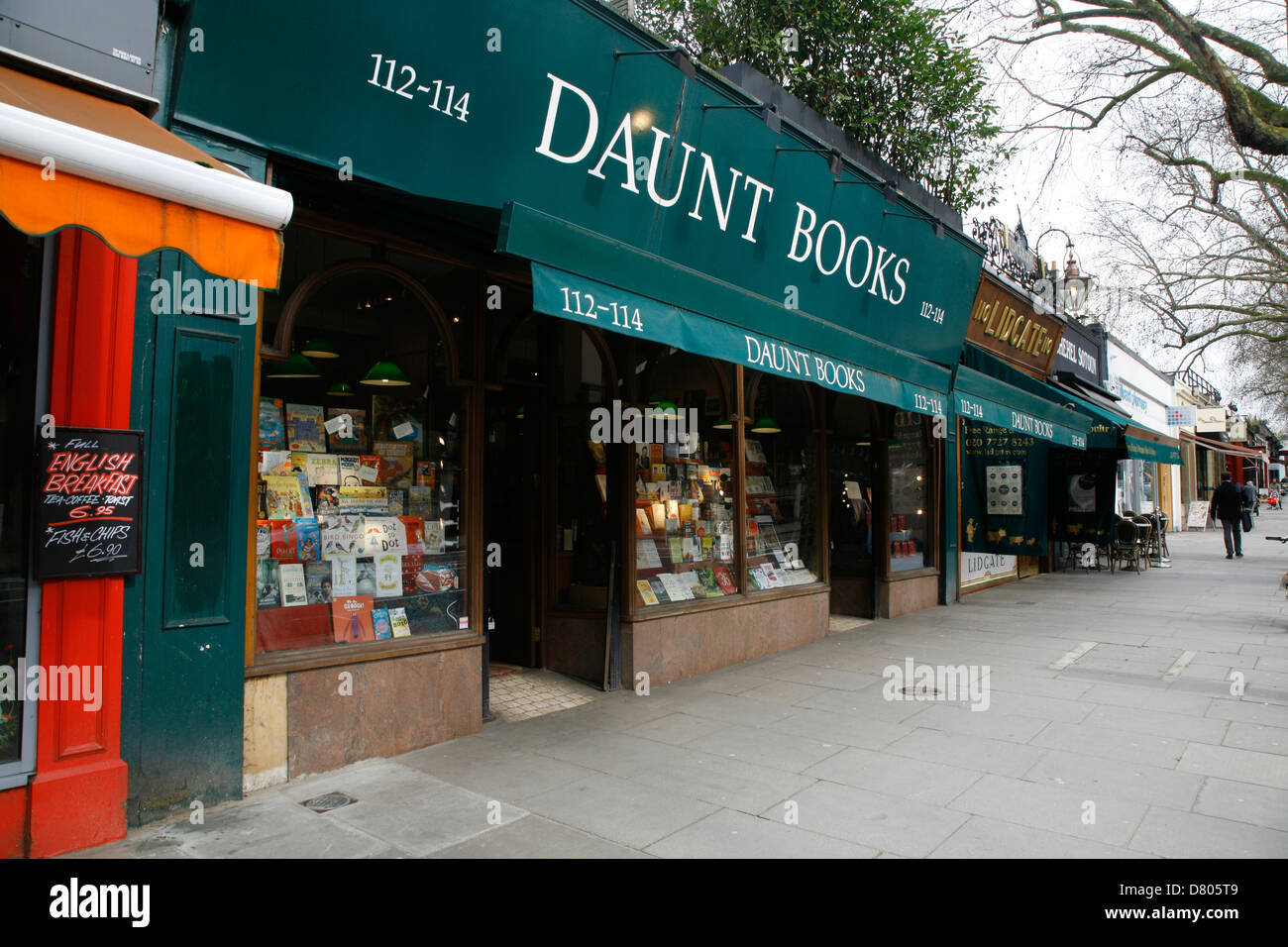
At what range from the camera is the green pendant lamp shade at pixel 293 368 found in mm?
4934

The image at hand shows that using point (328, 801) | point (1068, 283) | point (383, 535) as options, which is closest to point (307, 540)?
point (383, 535)

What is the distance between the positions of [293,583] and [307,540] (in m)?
0.29

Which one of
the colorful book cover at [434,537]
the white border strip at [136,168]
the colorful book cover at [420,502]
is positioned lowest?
the colorful book cover at [434,537]

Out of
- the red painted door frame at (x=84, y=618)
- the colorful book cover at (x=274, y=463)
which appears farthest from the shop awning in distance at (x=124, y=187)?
the colorful book cover at (x=274, y=463)

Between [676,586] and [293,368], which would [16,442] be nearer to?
[293,368]

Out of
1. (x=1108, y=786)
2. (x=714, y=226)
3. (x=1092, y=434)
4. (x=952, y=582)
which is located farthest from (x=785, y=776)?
(x=1092, y=434)

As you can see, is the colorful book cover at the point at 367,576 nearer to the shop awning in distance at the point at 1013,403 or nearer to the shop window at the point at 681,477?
the shop window at the point at 681,477

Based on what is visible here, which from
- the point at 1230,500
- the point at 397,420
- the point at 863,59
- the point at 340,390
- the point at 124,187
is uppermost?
the point at 863,59

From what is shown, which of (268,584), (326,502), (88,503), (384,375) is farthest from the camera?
(384,375)

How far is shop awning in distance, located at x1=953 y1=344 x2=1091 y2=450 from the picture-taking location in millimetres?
9781

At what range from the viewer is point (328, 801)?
4355 mm

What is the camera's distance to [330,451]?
5242 millimetres

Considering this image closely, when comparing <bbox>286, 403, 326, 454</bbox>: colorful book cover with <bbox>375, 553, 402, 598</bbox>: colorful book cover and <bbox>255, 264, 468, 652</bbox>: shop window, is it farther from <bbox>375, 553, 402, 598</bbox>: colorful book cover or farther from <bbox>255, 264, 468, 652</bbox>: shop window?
<bbox>375, 553, 402, 598</bbox>: colorful book cover

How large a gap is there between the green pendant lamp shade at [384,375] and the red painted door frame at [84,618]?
1.68 metres
